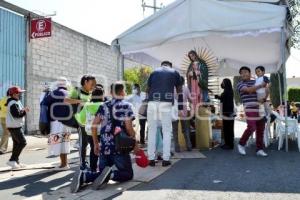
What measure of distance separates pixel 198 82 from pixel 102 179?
4.76m

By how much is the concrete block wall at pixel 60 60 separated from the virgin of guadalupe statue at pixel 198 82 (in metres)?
8.42

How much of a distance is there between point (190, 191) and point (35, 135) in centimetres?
1279

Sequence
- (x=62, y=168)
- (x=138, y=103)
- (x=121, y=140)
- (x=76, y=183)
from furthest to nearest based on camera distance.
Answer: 1. (x=138, y=103)
2. (x=62, y=168)
3. (x=121, y=140)
4. (x=76, y=183)

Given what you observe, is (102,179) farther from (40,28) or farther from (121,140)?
(40,28)

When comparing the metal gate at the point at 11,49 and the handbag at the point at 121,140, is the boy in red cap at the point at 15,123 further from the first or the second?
the metal gate at the point at 11,49

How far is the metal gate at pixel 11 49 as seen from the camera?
1569 cm

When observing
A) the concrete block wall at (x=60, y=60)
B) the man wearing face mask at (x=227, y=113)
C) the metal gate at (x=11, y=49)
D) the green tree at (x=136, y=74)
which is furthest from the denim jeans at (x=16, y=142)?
the green tree at (x=136, y=74)

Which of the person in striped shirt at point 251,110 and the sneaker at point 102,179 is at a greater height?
the person in striped shirt at point 251,110

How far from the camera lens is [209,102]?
10062mm

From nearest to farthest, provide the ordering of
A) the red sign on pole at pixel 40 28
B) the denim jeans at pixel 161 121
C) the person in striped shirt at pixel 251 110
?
the denim jeans at pixel 161 121, the person in striped shirt at pixel 251 110, the red sign on pole at pixel 40 28

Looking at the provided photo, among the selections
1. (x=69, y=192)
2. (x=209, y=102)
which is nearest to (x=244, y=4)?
(x=209, y=102)

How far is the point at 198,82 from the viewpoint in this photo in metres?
9.78

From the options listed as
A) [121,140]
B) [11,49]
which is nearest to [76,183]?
[121,140]

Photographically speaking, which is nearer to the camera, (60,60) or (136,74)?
(60,60)
